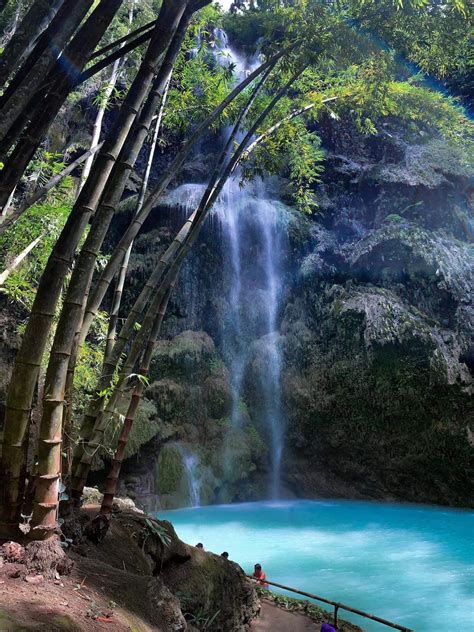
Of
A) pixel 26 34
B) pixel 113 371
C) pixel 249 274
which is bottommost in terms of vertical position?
pixel 113 371

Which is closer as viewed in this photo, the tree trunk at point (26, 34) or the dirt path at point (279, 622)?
the tree trunk at point (26, 34)

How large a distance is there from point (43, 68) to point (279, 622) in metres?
4.69

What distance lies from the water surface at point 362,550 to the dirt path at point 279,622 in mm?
1378

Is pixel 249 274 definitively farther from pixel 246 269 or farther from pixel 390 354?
pixel 390 354

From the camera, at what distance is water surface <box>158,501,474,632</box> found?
6.10 meters

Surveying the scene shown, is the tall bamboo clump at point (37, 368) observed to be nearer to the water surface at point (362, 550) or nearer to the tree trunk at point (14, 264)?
the tree trunk at point (14, 264)

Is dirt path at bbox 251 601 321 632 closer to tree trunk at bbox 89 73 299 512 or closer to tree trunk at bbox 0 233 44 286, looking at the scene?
tree trunk at bbox 89 73 299 512

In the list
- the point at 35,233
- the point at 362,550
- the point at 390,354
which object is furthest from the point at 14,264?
the point at 390,354

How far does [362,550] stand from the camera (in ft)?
27.0

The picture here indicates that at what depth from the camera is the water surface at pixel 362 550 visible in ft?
20.0

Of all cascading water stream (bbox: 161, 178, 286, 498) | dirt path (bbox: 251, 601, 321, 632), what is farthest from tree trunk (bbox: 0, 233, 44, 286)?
cascading water stream (bbox: 161, 178, 286, 498)

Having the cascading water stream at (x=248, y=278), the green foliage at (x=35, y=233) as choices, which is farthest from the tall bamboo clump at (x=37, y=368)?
the cascading water stream at (x=248, y=278)

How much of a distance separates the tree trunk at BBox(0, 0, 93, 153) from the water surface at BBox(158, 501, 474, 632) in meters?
6.04

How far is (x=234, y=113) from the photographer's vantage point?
5863 mm
